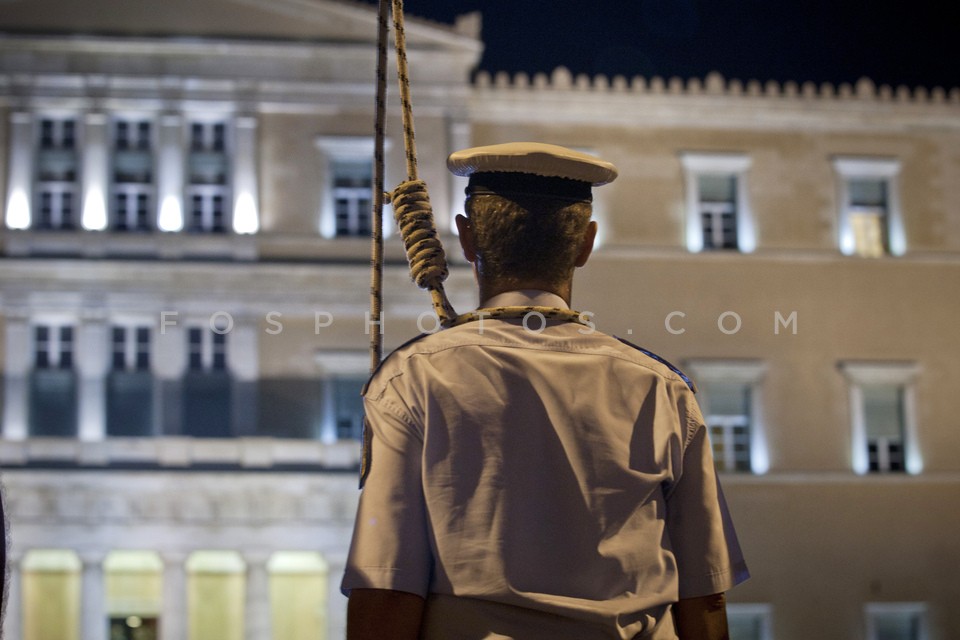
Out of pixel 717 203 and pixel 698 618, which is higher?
pixel 717 203

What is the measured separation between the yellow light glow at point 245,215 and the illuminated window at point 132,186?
4.13ft

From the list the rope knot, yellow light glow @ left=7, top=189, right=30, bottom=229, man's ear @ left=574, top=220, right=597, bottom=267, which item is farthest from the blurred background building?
man's ear @ left=574, top=220, right=597, bottom=267

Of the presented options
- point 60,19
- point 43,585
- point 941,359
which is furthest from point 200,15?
point 941,359

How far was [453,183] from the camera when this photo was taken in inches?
784

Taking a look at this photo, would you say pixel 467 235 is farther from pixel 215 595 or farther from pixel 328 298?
pixel 328 298

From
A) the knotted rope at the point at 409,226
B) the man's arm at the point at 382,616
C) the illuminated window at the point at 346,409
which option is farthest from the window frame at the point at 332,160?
the man's arm at the point at 382,616

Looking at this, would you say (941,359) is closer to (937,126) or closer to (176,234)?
(937,126)

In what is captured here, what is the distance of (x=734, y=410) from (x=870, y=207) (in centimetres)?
417

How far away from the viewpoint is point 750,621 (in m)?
18.9

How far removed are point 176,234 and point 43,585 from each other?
5.27m

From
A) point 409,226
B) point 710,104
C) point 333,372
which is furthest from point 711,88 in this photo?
point 409,226

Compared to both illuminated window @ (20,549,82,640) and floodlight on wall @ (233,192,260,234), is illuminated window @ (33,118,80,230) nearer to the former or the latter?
floodlight on wall @ (233,192,260,234)

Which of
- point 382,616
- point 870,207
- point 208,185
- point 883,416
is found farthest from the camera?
point 870,207

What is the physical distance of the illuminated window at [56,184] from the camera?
19.1 meters
